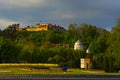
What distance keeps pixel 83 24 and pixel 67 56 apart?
6981 cm

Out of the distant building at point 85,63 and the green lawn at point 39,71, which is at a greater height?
the distant building at point 85,63

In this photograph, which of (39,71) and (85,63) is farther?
(85,63)

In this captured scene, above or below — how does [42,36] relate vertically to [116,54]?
above

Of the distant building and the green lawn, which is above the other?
the distant building

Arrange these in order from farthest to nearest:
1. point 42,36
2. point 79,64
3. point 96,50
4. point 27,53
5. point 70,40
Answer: point 42,36 < point 70,40 < point 96,50 < point 27,53 < point 79,64

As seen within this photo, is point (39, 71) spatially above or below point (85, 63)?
below

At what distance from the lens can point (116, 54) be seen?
3041 inches

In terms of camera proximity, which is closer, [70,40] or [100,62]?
[100,62]

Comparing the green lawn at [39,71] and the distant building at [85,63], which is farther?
the distant building at [85,63]

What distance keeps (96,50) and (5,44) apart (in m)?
30.3

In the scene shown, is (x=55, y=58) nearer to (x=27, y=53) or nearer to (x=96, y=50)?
(x=27, y=53)

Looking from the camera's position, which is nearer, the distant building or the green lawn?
the green lawn

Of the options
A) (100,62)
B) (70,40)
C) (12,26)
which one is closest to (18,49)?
(100,62)

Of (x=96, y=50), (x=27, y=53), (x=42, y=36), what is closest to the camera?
(x=27, y=53)
